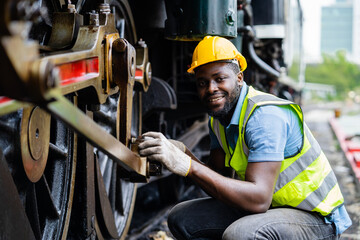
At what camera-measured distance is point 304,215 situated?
8.00 feet

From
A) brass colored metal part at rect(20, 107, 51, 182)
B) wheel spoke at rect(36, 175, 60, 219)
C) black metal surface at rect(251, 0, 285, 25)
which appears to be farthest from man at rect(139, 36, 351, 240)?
black metal surface at rect(251, 0, 285, 25)

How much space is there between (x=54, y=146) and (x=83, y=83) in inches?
26.2

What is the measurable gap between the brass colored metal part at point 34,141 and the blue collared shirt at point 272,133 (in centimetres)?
97

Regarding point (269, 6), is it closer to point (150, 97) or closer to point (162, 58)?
point (162, 58)

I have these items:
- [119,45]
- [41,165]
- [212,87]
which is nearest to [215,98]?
[212,87]

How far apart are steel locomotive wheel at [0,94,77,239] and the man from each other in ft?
1.58

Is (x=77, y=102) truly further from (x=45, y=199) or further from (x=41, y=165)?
(x=45, y=199)

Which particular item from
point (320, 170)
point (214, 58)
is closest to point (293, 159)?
point (320, 170)

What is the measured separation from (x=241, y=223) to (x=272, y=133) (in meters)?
0.47

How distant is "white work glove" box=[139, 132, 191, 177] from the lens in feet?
6.74

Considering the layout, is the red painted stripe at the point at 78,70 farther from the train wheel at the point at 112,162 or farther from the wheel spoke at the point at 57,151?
the train wheel at the point at 112,162

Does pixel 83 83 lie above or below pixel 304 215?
above

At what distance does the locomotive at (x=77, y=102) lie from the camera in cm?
119

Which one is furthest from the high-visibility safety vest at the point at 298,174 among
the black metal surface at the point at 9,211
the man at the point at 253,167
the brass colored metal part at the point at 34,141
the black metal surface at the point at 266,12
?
the black metal surface at the point at 266,12
